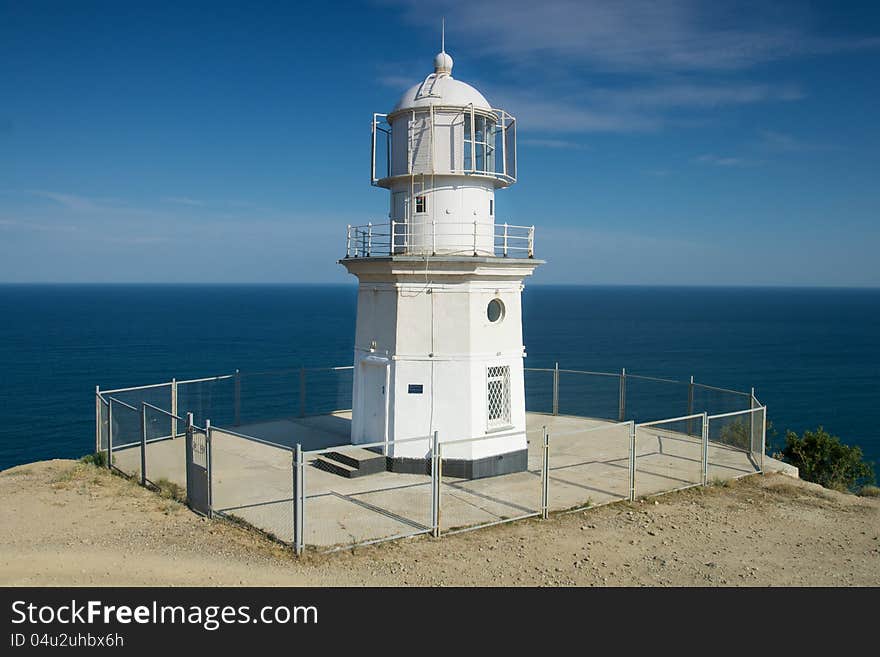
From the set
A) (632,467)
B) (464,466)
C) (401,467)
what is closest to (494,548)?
(632,467)

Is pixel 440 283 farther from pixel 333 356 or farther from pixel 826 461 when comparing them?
pixel 333 356

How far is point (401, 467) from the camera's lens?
16469mm

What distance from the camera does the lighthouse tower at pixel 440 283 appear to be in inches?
638

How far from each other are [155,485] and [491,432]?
24.7 feet

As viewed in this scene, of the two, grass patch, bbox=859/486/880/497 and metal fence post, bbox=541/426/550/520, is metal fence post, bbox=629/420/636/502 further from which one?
grass patch, bbox=859/486/880/497

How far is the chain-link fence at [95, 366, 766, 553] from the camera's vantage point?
1288 cm

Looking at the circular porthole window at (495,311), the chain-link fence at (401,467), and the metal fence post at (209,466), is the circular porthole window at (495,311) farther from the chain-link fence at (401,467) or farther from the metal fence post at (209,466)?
the metal fence post at (209,466)

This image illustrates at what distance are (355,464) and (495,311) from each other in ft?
16.0

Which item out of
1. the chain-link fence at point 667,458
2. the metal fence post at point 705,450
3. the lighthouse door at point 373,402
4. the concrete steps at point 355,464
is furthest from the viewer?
the lighthouse door at point 373,402

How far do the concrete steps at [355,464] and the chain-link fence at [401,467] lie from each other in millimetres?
26

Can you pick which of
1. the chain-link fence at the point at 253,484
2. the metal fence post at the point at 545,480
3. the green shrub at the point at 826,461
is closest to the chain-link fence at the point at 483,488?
the metal fence post at the point at 545,480
